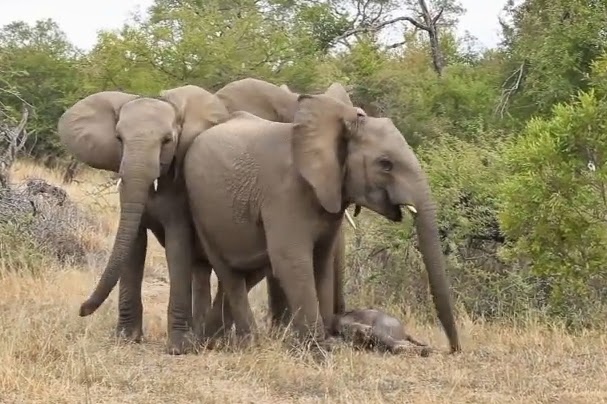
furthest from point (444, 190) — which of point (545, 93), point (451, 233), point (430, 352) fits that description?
point (545, 93)

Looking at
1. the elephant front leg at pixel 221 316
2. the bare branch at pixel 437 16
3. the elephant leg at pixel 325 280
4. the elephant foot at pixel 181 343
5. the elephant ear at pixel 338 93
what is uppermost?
the bare branch at pixel 437 16

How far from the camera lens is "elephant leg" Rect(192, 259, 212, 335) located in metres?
9.34

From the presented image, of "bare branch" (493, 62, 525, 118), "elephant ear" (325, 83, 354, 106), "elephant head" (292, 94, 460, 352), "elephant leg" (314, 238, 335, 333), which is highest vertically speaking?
"bare branch" (493, 62, 525, 118)

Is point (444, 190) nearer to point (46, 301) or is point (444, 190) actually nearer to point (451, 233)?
point (451, 233)

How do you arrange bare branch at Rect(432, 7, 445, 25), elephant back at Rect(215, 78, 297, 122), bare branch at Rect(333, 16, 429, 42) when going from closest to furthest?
elephant back at Rect(215, 78, 297, 122)
bare branch at Rect(333, 16, 429, 42)
bare branch at Rect(432, 7, 445, 25)

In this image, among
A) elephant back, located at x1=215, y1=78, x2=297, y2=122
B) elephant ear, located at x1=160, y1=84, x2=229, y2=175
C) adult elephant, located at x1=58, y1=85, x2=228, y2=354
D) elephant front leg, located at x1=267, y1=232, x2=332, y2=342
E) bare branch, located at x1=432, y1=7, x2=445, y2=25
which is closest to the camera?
elephant front leg, located at x1=267, y1=232, x2=332, y2=342

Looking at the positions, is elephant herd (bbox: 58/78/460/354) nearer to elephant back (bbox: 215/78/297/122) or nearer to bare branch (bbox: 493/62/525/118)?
elephant back (bbox: 215/78/297/122)

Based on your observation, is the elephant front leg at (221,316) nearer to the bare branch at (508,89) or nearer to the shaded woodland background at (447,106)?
the shaded woodland background at (447,106)

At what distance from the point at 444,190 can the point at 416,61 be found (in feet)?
72.0

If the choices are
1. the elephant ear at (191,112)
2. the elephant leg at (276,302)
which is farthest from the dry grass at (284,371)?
the elephant ear at (191,112)

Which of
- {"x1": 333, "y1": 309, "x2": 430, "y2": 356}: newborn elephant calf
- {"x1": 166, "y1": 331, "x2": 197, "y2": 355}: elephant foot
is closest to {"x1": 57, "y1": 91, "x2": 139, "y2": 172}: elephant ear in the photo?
{"x1": 166, "y1": 331, "x2": 197, "y2": 355}: elephant foot

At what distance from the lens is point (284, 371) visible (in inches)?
280

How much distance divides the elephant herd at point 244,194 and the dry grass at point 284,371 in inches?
18.4

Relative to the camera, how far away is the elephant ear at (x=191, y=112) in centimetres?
901
